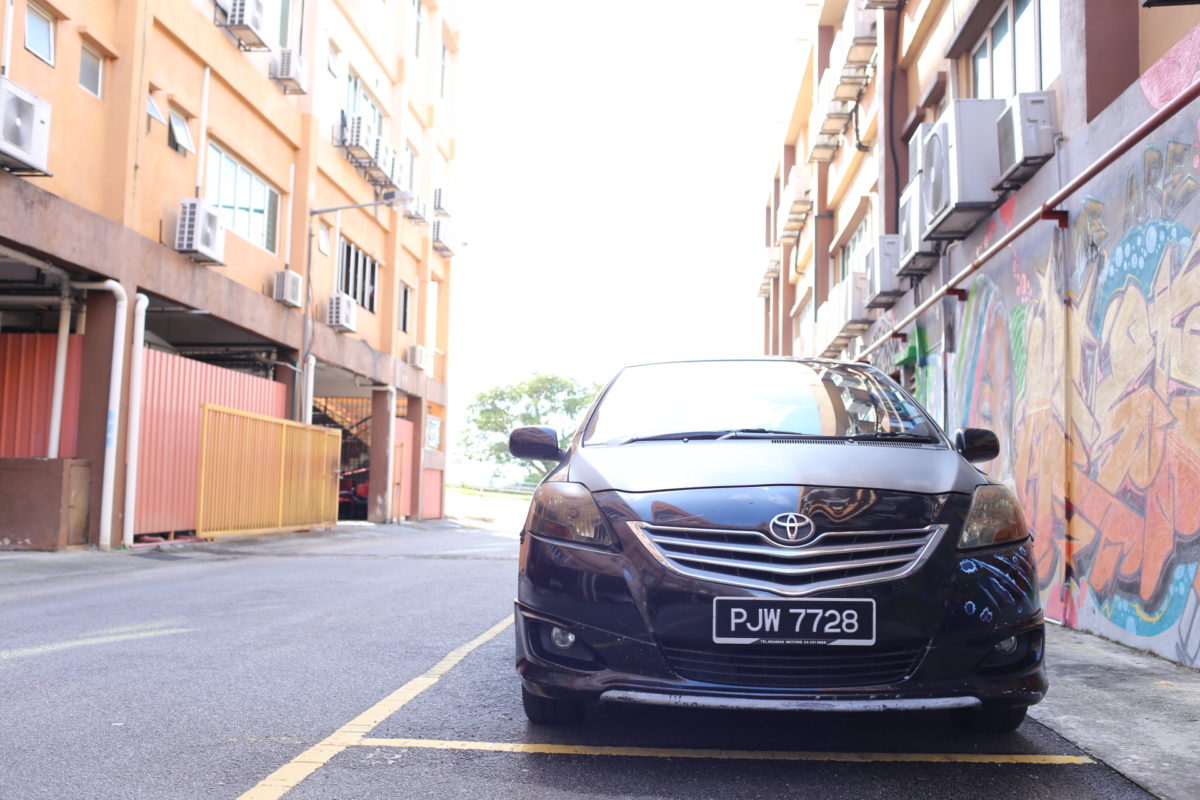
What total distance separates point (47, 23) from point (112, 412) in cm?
477

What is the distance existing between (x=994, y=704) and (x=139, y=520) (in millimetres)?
13457

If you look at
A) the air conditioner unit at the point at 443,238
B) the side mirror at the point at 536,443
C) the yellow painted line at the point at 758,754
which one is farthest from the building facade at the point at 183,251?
the yellow painted line at the point at 758,754

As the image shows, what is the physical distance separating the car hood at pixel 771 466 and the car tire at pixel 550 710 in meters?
0.80

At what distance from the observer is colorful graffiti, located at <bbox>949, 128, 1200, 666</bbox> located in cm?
558

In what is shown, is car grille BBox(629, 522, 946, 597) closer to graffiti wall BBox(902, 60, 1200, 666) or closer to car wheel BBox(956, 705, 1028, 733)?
car wheel BBox(956, 705, 1028, 733)

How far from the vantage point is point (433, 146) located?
1219 inches

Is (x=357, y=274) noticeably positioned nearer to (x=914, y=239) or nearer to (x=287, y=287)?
(x=287, y=287)

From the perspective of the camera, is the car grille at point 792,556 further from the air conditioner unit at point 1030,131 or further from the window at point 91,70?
the window at point 91,70

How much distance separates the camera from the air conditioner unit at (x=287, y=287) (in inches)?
761

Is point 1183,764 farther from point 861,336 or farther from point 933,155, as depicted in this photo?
point 861,336

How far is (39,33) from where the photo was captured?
1238 cm

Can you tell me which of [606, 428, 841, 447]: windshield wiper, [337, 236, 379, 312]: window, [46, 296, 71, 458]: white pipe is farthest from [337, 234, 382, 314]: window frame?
[606, 428, 841, 447]: windshield wiper

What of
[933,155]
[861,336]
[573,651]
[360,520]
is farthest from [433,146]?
[573,651]

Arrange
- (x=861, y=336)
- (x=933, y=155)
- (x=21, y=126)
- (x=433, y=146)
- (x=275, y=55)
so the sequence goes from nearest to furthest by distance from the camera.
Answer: (x=933, y=155) < (x=21, y=126) < (x=861, y=336) < (x=275, y=55) < (x=433, y=146)
